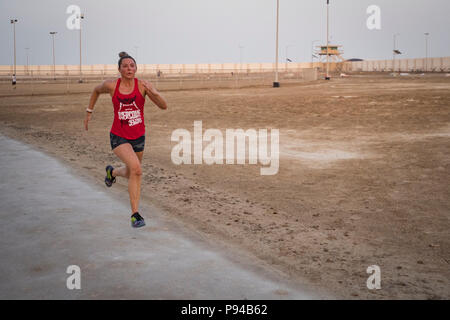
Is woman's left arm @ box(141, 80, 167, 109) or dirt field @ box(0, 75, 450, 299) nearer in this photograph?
dirt field @ box(0, 75, 450, 299)

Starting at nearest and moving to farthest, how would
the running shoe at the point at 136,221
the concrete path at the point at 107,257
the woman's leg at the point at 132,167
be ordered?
the concrete path at the point at 107,257 < the running shoe at the point at 136,221 < the woman's leg at the point at 132,167

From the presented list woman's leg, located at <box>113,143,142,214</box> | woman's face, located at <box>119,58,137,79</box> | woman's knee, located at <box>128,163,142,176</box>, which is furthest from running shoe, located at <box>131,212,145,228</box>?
woman's face, located at <box>119,58,137,79</box>

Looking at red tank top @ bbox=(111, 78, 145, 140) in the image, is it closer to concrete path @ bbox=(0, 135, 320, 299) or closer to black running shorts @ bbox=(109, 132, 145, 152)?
black running shorts @ bbox=(109, 132, 145, 152)

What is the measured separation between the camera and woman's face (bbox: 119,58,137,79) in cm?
564

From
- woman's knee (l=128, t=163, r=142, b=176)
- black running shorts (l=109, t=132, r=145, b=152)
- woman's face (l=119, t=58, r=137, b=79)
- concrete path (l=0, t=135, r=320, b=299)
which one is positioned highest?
woman's face (l=119, t=58, r=137, b=79)

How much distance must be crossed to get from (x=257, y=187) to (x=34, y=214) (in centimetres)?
380

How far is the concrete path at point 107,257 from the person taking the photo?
153 inches

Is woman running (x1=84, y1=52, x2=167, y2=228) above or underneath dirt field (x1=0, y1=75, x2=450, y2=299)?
above

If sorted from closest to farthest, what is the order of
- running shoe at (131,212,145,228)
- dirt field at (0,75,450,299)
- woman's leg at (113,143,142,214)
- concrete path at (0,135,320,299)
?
concrete path at (0,135,320,299) → dirt field at (0,75,450,299) → running shoe at (131,212,145,228) → woman's leg at (113,143,142,214)

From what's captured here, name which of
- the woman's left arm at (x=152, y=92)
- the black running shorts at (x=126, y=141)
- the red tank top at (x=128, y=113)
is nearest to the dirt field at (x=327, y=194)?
the black running shorts at (x=126, y=141)

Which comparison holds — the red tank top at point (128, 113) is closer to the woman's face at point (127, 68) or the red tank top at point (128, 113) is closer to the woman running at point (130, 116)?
the woman running at point (130, 116)

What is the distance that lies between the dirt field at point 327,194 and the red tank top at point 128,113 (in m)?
1.07

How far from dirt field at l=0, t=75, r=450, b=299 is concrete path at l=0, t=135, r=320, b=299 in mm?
429

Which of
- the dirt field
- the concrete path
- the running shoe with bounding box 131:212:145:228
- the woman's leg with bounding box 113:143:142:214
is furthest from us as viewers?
the woman's leg with bounding box 113:143:142:214
